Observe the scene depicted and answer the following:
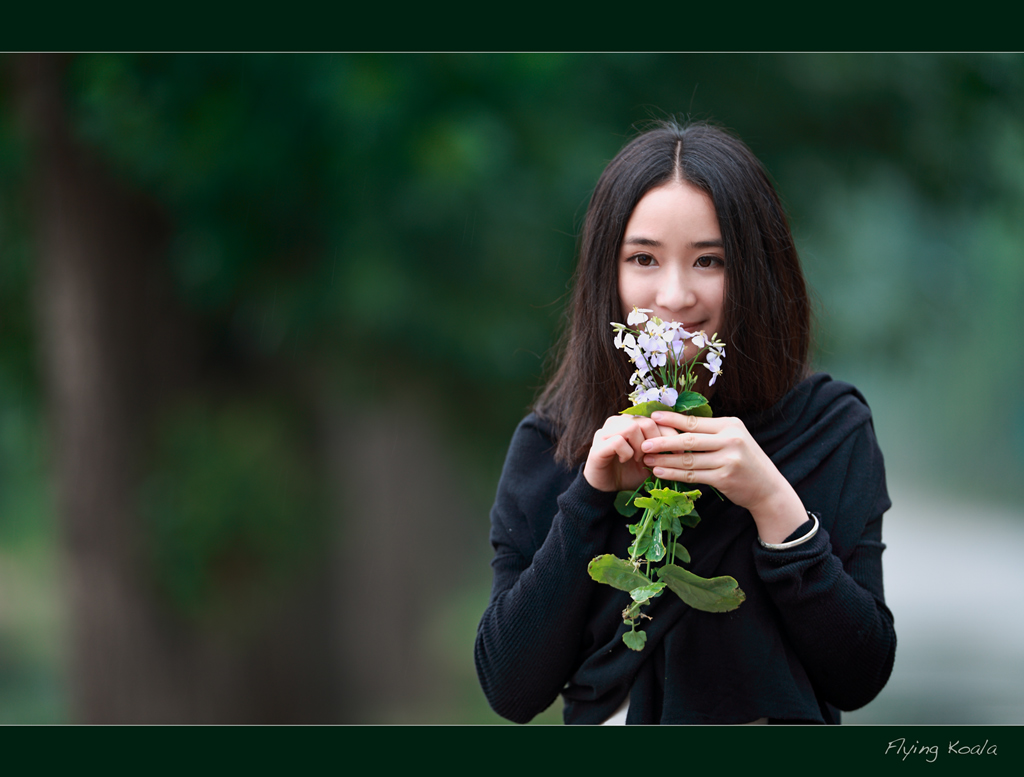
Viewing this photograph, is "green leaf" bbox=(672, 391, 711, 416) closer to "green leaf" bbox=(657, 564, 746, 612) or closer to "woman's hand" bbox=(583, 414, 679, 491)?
Answer: "woman's hand" bbox=(583, 414, 679, 491)

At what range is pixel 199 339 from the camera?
6.25 m

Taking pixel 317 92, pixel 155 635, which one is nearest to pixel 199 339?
pixel 155 635

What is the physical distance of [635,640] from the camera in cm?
184

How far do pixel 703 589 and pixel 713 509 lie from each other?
259 mm

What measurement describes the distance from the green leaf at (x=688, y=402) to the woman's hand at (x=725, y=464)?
49 millimetres

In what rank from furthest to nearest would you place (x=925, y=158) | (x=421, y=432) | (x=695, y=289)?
(x=421, y=432) → (x=925, y=158) → (x=695, y=289)

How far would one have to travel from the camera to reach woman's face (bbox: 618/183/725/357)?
192 cm

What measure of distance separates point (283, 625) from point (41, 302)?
3.01 m

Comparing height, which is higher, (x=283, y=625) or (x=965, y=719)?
(x=283, y=625)

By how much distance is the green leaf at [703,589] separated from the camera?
180 cm

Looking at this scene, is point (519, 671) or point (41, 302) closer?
point (519, 671)

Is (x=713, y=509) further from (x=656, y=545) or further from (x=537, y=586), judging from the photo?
(x=537, y=586)

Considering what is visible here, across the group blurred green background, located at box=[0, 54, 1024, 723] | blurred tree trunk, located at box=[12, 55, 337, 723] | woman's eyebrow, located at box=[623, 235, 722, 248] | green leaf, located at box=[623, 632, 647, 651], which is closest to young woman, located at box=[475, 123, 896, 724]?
woman's eyebrow, located at box=[623, 235, 722, 248]

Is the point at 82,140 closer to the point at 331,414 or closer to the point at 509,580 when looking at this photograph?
the point at 331,414
